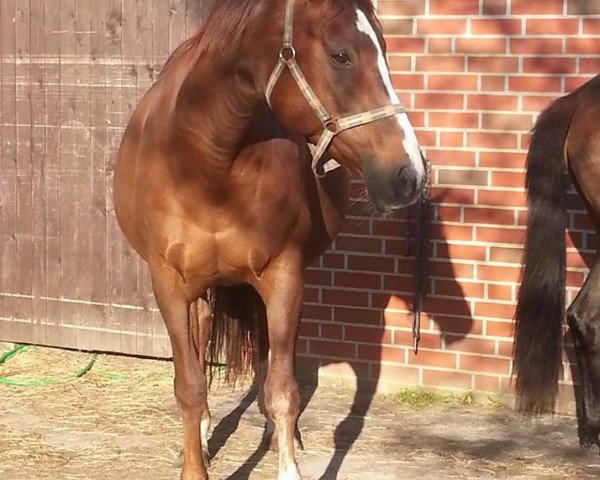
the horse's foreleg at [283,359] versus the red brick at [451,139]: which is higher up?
the red brick at [451,139]

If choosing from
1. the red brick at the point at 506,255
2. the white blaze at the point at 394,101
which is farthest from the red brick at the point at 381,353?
the white blaze at the point at 394,101

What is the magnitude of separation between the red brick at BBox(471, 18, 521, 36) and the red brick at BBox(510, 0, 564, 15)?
51 millimetres

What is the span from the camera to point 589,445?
427cm

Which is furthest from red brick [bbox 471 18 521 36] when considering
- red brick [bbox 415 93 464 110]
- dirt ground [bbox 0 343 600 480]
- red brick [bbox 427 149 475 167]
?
dirt ground [bbox 0 343 600 480]

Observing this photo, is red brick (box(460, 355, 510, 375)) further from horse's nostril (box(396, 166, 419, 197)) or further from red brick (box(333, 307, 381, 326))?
horse's nostril (box(396, 166, 419, 197))

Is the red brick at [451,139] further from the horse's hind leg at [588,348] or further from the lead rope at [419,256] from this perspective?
the horse's hind leg at [588,348]

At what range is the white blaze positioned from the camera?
2895 millimetres

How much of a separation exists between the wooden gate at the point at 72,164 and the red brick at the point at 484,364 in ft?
5.79

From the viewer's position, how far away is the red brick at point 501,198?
504 cm

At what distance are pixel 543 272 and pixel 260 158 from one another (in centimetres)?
131

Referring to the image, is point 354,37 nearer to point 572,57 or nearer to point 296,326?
point 296,326

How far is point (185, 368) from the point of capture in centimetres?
378

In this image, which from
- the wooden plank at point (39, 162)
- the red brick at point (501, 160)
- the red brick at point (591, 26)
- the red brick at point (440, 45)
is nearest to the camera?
the red brick at point (591, 26)

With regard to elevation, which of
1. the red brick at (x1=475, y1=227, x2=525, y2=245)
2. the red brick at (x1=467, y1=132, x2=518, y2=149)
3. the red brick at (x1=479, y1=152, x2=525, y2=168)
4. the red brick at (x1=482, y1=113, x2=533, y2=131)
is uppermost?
the red brick at (x1=482, y1=113, x2=533, y2=131)
